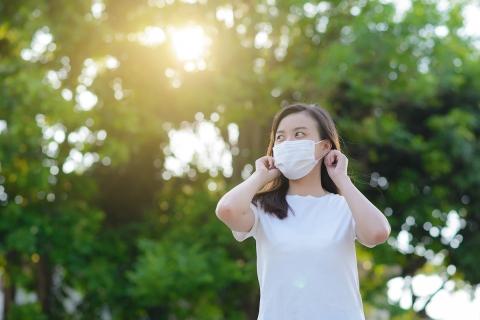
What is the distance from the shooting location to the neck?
370 cm

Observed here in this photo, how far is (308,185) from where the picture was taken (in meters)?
3.71

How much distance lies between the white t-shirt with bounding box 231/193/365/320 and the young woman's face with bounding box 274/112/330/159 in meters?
0.32

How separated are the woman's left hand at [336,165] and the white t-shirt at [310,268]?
0.16 meters

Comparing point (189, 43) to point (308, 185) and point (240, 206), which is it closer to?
point (308, 185)

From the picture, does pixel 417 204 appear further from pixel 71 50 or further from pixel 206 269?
pixel 71 50

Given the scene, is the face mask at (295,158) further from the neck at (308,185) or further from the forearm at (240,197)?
the forearm at (240,197)

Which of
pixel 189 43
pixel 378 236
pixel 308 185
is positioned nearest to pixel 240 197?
pixel 308 185

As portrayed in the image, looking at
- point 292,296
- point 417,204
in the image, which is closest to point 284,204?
point 292,296

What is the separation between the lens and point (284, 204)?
11.8ft

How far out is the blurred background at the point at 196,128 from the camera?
42.5 ft

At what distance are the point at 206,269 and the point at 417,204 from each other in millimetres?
4095

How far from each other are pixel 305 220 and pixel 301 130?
42cm

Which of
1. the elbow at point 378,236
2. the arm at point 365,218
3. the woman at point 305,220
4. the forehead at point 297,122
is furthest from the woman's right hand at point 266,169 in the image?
the elbow at point 378,236

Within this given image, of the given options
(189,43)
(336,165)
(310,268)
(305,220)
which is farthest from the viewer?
(189,43)
